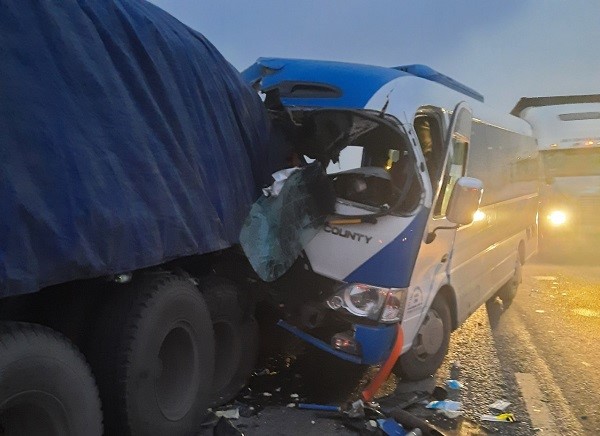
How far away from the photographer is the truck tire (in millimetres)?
4398

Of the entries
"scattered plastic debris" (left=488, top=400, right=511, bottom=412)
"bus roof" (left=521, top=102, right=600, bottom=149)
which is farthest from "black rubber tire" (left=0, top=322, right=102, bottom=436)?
"bus roof" (left=521, top=102, right=600, bottom=149)

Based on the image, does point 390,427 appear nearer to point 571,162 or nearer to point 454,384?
point 454,384

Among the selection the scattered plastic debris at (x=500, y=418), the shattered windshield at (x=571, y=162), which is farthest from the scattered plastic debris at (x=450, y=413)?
the shattered windshield at (x=571, y=162)

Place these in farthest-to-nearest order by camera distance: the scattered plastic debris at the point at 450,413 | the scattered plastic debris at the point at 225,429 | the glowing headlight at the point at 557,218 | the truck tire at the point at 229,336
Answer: the glowing headlight at the point at 557,218
the scattered plastic debris at the point at 450,413
the truck tire at the point at 229,336
the scattered plastic debris at the point at 225,429

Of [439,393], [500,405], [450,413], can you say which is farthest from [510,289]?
[450,413]

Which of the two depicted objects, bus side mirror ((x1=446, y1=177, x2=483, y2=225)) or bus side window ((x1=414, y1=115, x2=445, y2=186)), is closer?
bus side mirror ((x1=446, y1=177, x2=483, y2=225))

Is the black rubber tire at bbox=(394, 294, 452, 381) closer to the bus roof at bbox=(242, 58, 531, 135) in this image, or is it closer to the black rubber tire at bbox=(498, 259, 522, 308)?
the bus roof at bbox=(242, 58, 531, 135)


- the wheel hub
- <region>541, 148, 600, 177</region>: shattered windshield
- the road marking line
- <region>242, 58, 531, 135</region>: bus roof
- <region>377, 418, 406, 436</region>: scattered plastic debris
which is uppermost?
<region>242, 58, 531, 135</region>: bus roof

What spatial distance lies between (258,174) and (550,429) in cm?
296

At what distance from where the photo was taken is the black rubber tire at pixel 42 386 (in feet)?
8.10

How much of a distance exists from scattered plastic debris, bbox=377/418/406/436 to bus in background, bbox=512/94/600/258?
Result: 9.33m

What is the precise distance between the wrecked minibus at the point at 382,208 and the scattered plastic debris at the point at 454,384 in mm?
190

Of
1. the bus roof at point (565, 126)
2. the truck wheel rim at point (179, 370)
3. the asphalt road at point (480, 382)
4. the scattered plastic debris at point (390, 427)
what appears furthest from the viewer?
the bus roof at point (565, 126)

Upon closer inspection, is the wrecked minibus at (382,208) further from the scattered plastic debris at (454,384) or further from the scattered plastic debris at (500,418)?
the scattered plastic debris at (500,418)
